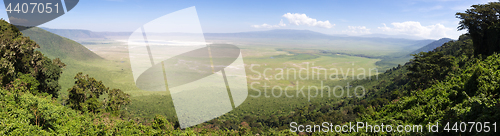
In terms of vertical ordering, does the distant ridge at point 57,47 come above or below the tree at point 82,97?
above

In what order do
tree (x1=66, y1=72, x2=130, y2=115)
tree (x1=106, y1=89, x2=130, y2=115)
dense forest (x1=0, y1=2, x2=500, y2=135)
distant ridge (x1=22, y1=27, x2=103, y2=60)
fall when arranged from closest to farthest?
dense forest (x1=0, y1=2, x2=500, y2=135) → tree (x1=66, y1=72, x2=130, y2=115) → tree (x1=106, y1=89, x2=130, y2=115) → distant ridge (x1=22, y1=27, x2=103, y2=60)

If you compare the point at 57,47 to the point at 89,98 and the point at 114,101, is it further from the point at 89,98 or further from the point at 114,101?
the point at 114,101

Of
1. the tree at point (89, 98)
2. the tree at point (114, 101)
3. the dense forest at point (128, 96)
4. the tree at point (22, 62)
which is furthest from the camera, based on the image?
the tree at point (114, 101)

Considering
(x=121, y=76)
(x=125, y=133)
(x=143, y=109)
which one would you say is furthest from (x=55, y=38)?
(x=125, y=133)

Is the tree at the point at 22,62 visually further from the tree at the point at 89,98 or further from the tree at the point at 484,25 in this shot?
the tree at the point at 484,25

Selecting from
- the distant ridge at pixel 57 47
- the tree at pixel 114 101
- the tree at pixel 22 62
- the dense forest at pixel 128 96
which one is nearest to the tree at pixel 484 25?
the dense forest at pixel 128 96

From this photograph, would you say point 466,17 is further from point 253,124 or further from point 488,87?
point 253,124

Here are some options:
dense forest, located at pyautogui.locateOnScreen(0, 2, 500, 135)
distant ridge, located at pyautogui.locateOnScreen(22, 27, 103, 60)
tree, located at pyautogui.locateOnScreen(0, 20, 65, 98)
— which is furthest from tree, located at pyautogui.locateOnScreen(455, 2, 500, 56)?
distant ridge, located at pyautogui.locateOnScreen(22, 27, 103, 60)

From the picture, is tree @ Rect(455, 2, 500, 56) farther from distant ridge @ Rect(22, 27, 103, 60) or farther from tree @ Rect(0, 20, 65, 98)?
distant ridge @ Rect(22, 27, 103, 60)
